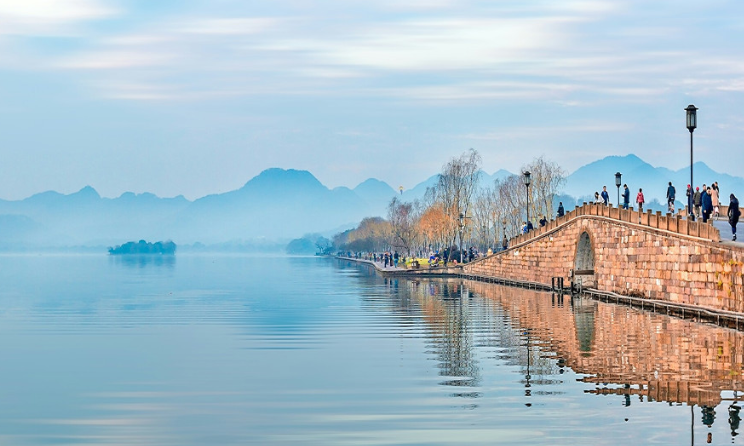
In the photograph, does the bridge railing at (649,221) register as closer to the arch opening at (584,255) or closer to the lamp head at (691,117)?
the arch opening at (584,255)

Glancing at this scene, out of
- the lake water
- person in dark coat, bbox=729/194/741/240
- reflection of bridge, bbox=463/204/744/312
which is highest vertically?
person in dark coat, bbox=729/194/741/240

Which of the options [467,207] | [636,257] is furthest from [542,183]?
[636,257]

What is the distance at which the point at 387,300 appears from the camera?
56.6m

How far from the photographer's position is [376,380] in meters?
23.1

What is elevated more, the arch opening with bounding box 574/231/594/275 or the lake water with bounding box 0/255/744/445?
the arch opening with bounding box 574/231/594/275

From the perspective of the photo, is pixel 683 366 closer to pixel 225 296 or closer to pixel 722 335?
pixel 722 335

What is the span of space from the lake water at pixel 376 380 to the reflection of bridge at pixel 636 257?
6.24 ft

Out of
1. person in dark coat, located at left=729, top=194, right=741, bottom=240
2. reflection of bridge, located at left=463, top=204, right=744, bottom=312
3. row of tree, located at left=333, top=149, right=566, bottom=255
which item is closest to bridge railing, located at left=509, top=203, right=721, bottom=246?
reflection of bridge, located at left=463, top=204, right=744, bottom=312

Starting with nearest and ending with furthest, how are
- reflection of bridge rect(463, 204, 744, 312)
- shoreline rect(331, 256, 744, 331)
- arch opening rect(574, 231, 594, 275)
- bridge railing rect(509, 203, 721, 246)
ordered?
shoreline rect(331, 256, 744, 331) → reflection of bridge rect(463, 204, 744, 312) → bridge railing rect(509, 203, 721, 246) → arch opening rect(574, 231, 594, 275)

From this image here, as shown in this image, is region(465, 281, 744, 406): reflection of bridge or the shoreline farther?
the shoreline

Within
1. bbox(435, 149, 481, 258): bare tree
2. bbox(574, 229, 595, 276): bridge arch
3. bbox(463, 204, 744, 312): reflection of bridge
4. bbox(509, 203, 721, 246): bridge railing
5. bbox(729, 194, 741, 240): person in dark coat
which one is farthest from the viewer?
bbox(435, 149, 481, 258): bare tree

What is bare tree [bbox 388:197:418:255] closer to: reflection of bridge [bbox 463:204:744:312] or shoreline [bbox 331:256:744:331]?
shoreline [bbox 331:256:744:331]

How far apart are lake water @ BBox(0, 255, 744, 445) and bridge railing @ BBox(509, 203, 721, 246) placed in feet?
11.3

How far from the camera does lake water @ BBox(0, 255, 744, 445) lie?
17.0 m
